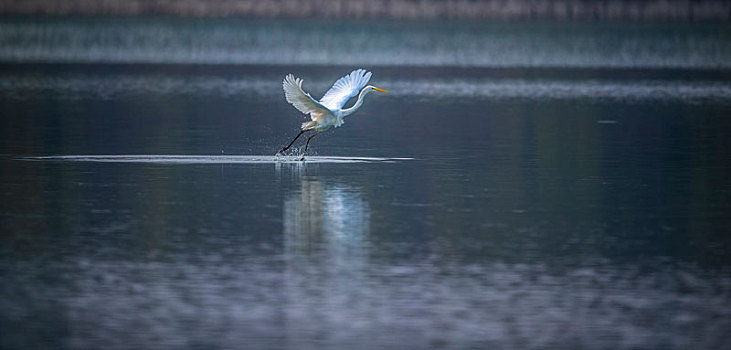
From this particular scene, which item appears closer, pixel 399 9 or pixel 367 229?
pixel 367 229

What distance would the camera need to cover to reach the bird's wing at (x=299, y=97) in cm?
2169

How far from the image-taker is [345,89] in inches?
913

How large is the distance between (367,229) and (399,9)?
67.7m

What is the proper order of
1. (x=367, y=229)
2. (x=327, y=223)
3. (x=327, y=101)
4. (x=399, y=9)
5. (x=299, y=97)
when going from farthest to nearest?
(x=399, y=9)
(x=327, y=101)
(x=299, y=97)
(x=327, y=223)
(x=367, y=229)

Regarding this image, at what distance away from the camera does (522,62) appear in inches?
2862

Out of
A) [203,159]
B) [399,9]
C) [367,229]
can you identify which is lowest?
[367,229]

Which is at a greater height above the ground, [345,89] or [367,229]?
[345,89]

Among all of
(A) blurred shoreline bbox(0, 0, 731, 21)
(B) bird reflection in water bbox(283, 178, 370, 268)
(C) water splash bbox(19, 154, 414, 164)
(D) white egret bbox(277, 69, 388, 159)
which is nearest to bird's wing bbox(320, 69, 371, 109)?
(D) white egret bbox(277, 69, 388, 159)

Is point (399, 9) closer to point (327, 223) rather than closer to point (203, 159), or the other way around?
point (203, 159)

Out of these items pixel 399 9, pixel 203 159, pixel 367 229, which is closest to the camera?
pixel 367 229

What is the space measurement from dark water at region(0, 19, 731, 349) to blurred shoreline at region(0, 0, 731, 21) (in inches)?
1704

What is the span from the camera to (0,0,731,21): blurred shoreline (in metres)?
81.4

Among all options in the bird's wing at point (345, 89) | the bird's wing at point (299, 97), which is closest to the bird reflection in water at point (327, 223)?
the bird's wing at point (299, 97)

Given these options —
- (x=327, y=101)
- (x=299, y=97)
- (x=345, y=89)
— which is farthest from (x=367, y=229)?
(x=345, y=89)
